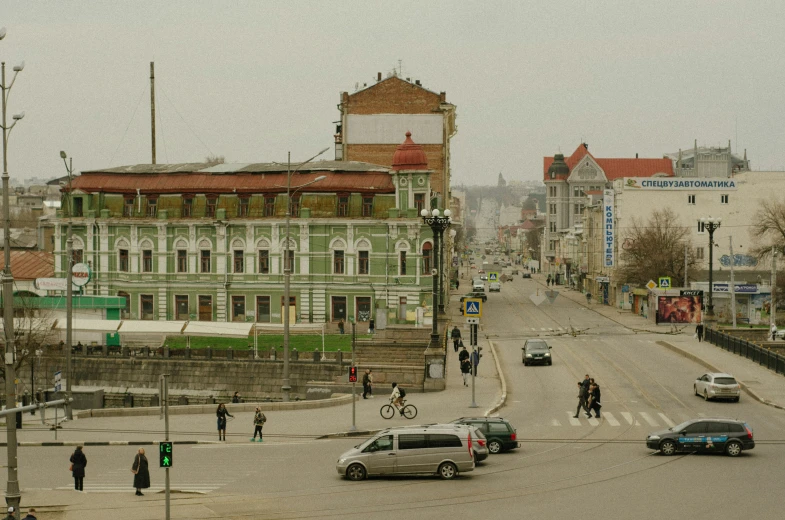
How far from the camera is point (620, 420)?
123ft

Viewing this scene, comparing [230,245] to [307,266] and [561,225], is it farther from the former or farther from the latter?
[561,225]

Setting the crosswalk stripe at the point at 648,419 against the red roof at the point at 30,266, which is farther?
the red roof at the point at 30,266

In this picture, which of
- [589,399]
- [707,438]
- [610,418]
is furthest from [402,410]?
[707,438]

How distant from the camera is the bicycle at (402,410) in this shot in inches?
1494

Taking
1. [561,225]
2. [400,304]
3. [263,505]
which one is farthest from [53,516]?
[561,225]

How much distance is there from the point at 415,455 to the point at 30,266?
193ft

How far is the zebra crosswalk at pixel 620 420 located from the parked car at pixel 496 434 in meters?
5.88

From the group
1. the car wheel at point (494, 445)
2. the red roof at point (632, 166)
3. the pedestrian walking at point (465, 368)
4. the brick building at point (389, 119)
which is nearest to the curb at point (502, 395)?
the pedestrian walking at point (465, 368)

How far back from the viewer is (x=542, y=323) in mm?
78875

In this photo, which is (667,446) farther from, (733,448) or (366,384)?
(366,384)

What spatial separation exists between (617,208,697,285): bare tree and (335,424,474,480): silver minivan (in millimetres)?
66242

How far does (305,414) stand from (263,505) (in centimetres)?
1635

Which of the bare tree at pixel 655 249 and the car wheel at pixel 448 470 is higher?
the bare tree at pixel 655 249

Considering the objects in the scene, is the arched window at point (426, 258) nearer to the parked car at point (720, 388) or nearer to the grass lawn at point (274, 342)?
the grass lawn at point (274, 342)
